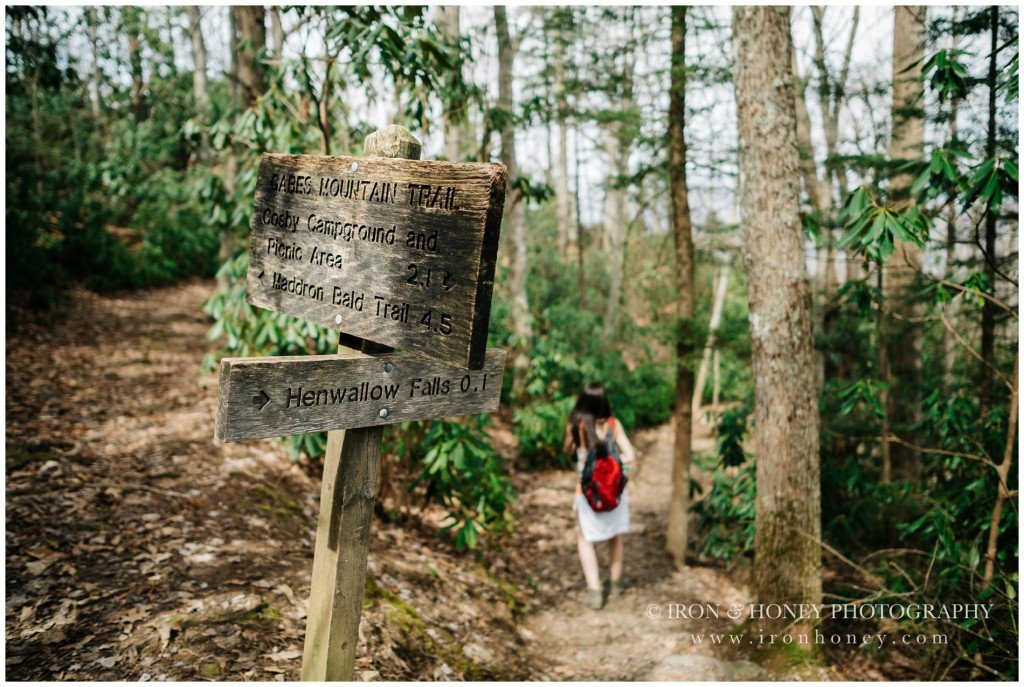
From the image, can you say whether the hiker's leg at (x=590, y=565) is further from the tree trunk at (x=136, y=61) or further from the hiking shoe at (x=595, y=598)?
the tree trunk at (x=136, y=61)

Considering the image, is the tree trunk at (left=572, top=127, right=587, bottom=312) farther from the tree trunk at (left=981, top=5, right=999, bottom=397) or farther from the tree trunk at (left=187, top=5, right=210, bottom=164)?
the tree trunk at (left=187, top=5, right=210, bottom=164)

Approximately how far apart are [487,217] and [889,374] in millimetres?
6285

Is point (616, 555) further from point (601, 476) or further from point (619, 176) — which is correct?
point (619, 176)

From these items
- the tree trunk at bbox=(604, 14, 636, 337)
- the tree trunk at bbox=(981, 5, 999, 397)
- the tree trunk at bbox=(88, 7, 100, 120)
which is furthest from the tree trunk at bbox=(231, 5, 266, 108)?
the tree trunk at bbox=(88, 7, 100, 120)

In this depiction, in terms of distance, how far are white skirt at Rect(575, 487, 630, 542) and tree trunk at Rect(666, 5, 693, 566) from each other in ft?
4.41

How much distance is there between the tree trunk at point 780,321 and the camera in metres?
4.07

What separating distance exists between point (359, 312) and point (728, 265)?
271 inches

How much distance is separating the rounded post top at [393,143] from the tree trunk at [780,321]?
9.45 feet

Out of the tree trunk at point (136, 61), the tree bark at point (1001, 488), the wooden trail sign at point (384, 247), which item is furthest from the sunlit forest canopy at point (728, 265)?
the tree trunk at point (136, 61)

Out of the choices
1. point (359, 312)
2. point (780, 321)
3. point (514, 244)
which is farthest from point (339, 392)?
point (514, 244)

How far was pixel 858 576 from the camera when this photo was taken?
588 centimetres

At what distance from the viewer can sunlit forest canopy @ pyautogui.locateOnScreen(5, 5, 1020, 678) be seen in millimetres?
3984

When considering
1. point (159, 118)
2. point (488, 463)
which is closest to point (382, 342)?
point (488, 463)

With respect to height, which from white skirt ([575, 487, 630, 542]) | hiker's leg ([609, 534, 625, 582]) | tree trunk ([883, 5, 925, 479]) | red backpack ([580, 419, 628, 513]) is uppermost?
tree trunk ([883, 5, 925, 479])
